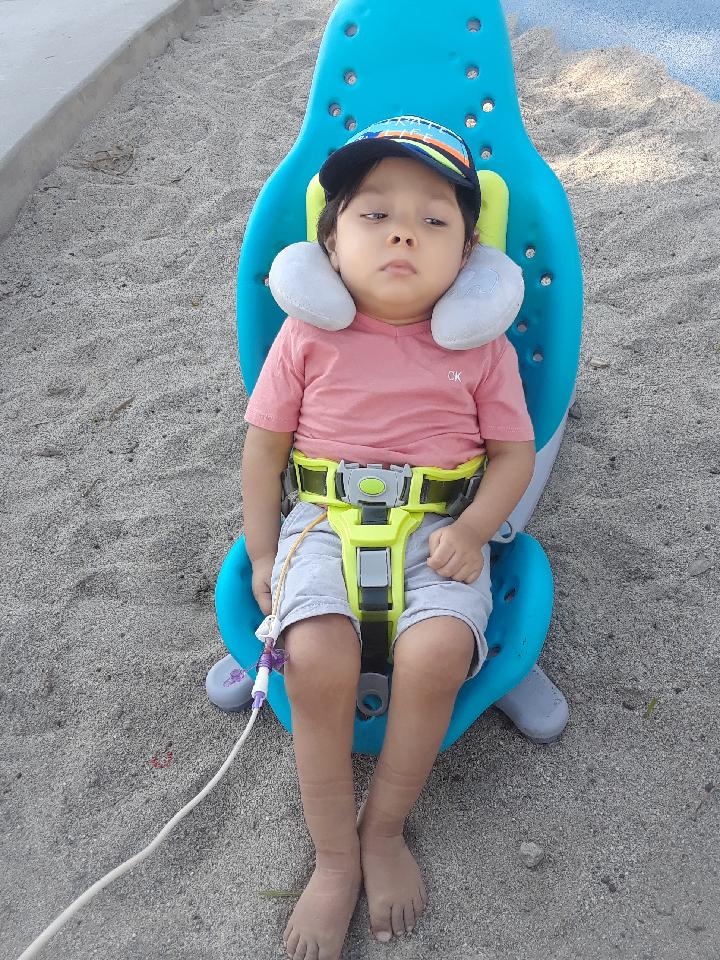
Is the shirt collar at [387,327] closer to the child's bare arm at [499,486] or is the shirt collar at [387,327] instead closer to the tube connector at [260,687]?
the child's bare arm at [499,486]

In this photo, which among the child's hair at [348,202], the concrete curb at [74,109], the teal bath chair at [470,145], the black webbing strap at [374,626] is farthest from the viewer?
the concrete curb at [74,109]

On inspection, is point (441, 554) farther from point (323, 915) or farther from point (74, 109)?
point (74, 109)

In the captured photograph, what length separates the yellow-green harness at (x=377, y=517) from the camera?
1.28m

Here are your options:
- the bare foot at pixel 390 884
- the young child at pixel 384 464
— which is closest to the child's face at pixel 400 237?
the young child at pixel 384 464

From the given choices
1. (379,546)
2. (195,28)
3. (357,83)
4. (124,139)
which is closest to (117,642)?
(379,546)

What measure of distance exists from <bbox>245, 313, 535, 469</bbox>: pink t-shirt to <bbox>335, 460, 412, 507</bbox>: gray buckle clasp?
3 centimetres

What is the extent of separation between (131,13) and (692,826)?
12.8 ft

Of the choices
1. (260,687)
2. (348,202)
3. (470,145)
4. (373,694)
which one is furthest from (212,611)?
(470,145)

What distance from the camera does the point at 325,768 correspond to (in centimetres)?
121

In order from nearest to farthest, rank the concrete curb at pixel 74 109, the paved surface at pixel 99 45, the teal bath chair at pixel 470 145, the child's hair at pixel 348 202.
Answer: the child's hair at pixel 348 202 < the teal bath chair at pixel 470 145 < the concrete curb at pixel 74 109 < the paved surface at pixel 99 45

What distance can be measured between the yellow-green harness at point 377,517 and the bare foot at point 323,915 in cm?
24

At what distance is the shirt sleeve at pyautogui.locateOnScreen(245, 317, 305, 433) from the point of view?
141 cm

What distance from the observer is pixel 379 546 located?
1308 mm

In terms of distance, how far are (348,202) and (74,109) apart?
2.23 meters
